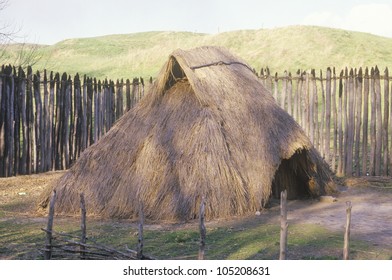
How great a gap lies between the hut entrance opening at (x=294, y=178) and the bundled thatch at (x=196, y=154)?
0.06 ft

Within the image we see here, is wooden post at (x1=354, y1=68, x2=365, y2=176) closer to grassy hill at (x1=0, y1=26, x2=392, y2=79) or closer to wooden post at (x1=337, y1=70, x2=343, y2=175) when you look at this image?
wooden post at (x1=337, y1=70, x2=343, y2=175)

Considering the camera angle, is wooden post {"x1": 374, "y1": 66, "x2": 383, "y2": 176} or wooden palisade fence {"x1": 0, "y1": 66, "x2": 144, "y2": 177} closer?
wooden post {"x1": 374, "y1": 66, "x2": 383, "y2": 176}

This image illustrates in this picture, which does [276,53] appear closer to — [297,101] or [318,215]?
[297,101]

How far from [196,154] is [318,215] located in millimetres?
2075

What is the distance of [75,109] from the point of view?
15805 mm

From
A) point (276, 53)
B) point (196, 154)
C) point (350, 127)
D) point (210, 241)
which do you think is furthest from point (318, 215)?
point (276, 53)

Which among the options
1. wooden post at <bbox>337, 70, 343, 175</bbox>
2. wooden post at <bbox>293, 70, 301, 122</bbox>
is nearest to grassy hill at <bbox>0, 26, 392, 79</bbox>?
wooden post at <bbox>293, 70, 301, 122</bbox>

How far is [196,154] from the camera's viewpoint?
913 cm

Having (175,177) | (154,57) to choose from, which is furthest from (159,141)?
(154,57)

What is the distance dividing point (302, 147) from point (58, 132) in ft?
24.0

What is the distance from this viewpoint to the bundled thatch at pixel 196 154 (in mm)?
9008

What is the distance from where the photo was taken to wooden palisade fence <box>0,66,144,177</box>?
45.4 feet

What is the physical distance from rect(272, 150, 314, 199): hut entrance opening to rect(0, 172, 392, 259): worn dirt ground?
357 mm

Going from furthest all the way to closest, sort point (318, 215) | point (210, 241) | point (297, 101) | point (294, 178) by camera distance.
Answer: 1. point (297, 101)
2. point (294, 178)
3. point (318, 215)
4. point (210, 241)
